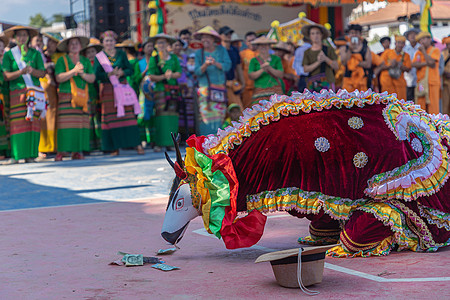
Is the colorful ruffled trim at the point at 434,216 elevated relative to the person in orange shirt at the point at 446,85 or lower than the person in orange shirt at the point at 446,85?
lower

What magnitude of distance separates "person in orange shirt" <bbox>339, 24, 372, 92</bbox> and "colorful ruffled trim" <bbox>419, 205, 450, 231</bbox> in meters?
9.36

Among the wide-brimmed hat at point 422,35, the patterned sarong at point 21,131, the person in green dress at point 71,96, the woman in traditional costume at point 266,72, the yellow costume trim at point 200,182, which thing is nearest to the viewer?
the yellow costume trim at point 200,182

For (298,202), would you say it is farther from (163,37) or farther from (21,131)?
(163,37)

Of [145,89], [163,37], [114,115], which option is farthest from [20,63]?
[163,37]

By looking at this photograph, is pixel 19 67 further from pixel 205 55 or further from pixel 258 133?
pixel 258 133

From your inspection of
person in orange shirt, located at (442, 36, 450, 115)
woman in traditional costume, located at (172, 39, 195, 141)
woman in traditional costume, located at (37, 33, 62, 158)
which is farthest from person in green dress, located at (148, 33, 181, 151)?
person in orange shirt, located at (442, 36, 450, 115)

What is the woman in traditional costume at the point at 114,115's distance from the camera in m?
12.2

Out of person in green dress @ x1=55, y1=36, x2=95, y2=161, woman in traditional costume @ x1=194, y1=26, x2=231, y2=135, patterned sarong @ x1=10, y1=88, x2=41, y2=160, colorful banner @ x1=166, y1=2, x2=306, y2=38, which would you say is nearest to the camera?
patterned sarong @ x1=10, y1=88, x2=41, y2=160

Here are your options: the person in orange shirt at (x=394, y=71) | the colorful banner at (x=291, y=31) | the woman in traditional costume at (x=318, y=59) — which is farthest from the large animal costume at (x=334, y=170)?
the colorful banner at (x=291, y=31)

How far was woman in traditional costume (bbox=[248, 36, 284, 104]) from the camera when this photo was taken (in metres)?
13.0

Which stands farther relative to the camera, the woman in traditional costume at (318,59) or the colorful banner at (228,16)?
the colorful banner at (228,16)

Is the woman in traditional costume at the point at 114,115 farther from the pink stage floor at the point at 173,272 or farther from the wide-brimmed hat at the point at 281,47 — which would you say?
the pink stage floor at the point at 173,272

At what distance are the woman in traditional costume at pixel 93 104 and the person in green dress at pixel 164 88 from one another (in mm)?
991

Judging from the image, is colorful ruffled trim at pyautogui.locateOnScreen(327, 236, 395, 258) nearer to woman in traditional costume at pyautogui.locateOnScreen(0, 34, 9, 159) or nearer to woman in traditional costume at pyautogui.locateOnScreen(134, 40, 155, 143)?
woman in traditional costume at pyautogui.locateOnScreen(0, 34, 9, 159)
